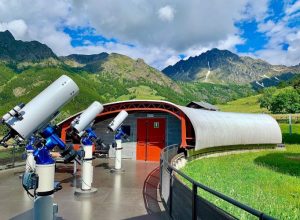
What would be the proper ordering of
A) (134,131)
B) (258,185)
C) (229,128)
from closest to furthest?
(258,185)
(134,131)
(229,128)

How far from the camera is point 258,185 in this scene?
13742 mm

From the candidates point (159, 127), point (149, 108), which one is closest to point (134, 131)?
point (159, 127)

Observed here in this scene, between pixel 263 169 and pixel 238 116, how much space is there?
476 inches

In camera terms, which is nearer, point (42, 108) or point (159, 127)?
point (42, 108)

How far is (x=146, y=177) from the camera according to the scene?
14883mm

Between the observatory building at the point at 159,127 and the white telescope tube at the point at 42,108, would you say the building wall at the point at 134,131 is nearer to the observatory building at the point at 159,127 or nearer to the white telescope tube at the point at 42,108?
the observatory building at the point at 159,127

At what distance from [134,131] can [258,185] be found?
11623 mm

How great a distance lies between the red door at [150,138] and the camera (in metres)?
22.6

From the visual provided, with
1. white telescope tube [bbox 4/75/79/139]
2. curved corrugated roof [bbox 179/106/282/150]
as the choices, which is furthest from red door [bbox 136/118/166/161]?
white telescope tube [bbox 4/75/79/139]

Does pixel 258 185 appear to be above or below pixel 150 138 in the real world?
below

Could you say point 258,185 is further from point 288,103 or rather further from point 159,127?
point 288,103

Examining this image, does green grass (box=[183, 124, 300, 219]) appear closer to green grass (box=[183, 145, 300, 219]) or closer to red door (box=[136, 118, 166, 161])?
green grass (box=[183, 145, 300, 219])

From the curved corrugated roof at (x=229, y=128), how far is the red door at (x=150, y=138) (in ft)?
6.77

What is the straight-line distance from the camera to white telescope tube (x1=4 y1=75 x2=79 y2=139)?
19.4 ft
